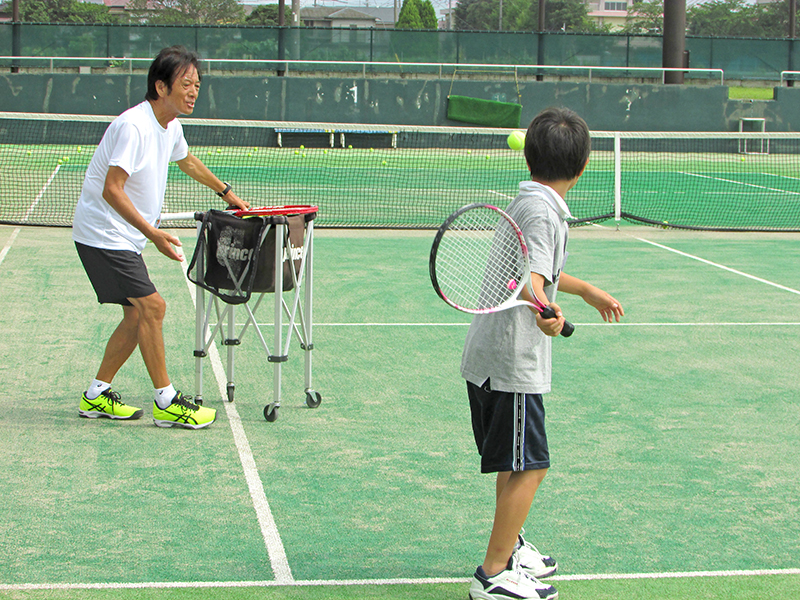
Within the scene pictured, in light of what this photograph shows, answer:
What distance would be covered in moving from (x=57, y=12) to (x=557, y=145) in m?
→ 65.8

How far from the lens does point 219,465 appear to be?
3.97m

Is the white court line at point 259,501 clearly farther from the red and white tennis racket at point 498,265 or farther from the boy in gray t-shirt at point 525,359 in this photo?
the red and white tennis racket at point 498,265

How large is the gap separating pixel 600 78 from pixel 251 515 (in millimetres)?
27221

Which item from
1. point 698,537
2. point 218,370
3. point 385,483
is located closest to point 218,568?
point 385,483

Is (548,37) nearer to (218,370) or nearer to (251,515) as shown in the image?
(218,370)

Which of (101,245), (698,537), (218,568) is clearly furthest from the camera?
(101,245)

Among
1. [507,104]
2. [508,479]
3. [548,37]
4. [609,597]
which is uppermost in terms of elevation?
[548,37]

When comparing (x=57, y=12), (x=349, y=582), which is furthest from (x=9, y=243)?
(x=57, y=12)

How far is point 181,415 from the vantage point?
439 cm

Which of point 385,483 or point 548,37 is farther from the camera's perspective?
point 548,37

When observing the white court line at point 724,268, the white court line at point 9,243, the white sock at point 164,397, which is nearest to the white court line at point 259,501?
the white sock at point 164,397

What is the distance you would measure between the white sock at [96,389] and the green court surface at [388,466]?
142 millimetres

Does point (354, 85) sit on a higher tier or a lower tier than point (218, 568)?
higher

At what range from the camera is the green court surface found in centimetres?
305
